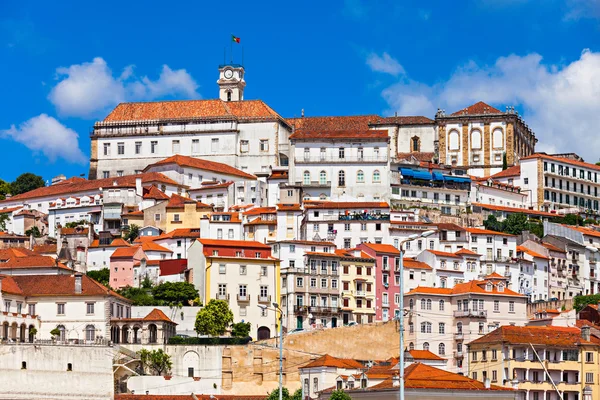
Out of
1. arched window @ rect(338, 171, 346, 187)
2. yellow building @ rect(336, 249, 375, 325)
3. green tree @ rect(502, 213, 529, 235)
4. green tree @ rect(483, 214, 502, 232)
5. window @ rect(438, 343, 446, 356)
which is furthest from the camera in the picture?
arched window @ rect(338, 171, 346, 187)

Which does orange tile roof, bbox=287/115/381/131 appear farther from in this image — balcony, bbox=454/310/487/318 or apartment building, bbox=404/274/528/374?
balcony, bbox=454/310/487/318

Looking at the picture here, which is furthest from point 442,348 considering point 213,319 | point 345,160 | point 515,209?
point 515,209

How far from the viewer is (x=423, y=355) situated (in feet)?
313

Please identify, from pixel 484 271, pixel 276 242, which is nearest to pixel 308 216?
pixel 276 242

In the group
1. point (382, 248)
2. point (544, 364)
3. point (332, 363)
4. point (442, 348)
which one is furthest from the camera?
point (382, 248)

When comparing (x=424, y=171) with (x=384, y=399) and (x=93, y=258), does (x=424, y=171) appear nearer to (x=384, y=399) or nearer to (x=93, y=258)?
(x=93, y=258)

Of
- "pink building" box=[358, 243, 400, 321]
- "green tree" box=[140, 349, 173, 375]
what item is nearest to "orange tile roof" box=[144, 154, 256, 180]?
"pink building" box=[358, 243, 400, 321]

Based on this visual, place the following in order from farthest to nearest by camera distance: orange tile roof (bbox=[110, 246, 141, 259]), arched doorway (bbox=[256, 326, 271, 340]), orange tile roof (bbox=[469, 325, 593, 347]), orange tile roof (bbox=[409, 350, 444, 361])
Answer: orange tile roof (bbox=[110, 246, 141, 259])
arched doorway (bbox=[256, 326, 271, 340])
orange tile roof (bbox=[409, 350, 444, 361])
orange tile roof (bbox=[469, 325, 593, 347])

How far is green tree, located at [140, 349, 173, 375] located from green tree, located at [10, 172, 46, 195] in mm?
73102

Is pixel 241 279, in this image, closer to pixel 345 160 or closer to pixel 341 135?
pixel 345 160

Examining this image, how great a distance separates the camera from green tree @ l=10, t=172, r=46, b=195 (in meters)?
164

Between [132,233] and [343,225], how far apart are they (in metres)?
22.1

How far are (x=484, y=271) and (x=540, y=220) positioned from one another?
2267 cm

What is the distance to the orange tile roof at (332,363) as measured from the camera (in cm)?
8988
